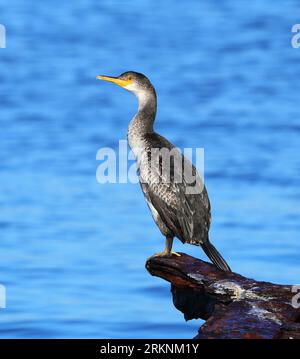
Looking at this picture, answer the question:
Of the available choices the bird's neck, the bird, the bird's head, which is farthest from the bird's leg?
the bird's head

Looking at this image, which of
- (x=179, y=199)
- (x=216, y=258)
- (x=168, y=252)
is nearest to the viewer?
(x=216, y=258)

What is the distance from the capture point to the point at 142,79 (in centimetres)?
1070

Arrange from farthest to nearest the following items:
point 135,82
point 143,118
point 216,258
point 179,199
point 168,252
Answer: point 135,82 → point 143,118 → point 179,199 → point 168,252 → point 216,258

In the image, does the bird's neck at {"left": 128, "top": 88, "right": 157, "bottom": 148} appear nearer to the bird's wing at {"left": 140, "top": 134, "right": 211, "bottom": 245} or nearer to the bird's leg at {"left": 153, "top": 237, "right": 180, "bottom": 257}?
the bird's wing at {"left": 140, "top": 134, "right": 211, "bottom": 245}

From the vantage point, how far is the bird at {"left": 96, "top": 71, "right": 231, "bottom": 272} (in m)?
9.38

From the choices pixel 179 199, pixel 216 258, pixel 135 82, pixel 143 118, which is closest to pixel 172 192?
pixel 179 199

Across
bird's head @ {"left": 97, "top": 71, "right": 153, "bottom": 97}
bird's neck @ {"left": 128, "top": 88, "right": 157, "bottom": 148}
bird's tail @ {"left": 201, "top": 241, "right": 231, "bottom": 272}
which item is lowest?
bird's tail @ {"left": 201, "top": 241, "right": 231, "bottom": 272}

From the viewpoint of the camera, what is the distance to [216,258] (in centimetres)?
886

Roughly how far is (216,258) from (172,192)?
0.89 m

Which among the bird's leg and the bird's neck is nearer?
the bird's leg

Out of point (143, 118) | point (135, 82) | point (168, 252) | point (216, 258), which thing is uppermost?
point (135, 82)

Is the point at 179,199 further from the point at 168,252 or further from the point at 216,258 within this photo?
the point at 216,258
